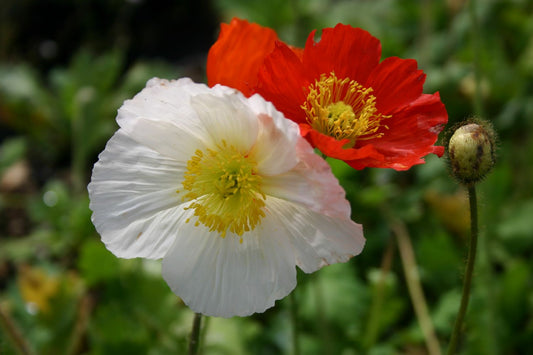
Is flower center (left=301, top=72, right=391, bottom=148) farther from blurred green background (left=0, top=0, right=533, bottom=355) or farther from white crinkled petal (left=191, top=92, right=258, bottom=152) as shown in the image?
blurred green background (left=0, top=0, right=533, bottom=355)

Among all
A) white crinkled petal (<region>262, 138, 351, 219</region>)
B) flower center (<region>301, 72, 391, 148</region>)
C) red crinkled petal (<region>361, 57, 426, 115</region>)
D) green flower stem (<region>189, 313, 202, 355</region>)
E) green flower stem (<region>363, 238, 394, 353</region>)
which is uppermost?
red crinkled petal (<region>361, 57, 426, 115</region>)

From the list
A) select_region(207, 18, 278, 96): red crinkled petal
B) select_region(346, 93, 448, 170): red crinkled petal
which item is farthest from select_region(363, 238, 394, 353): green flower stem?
select_region(207, 18, 278, 96): red crinkled petal

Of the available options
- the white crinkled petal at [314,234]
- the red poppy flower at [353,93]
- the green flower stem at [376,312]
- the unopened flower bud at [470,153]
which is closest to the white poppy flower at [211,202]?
the white crinkled petal at [314,234]

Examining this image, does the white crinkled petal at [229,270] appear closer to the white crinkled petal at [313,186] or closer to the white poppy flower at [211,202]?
the white poppy flower at [211,202]

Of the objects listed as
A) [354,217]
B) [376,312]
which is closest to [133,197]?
[376,312]

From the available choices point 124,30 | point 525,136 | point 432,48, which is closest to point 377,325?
point 525,136

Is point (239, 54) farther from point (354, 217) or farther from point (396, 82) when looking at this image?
point (354, 217)
